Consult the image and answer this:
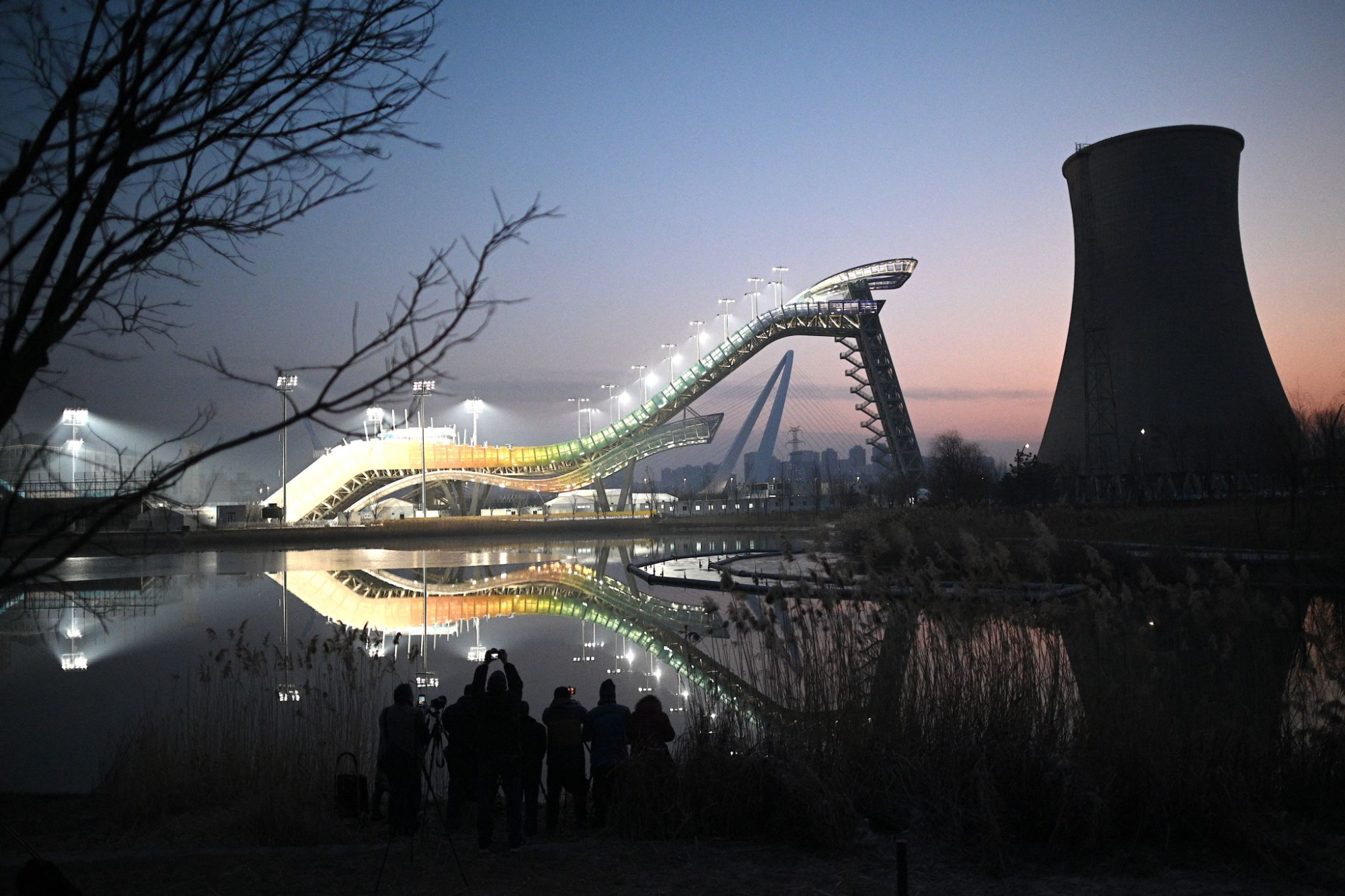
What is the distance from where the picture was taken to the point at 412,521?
51219 mm

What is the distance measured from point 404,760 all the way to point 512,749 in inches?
26.8

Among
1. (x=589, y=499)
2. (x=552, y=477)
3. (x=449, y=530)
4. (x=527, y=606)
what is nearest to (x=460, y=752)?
(x=527, y=606)

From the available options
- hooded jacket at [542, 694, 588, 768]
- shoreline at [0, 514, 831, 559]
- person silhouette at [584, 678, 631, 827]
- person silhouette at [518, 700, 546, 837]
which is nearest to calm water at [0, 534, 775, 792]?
person silhouette at [584, 678, 631, 827]

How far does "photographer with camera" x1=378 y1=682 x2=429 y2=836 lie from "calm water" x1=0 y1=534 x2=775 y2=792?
1.83m

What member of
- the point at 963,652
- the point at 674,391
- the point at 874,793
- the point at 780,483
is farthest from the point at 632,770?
the point at 780,483

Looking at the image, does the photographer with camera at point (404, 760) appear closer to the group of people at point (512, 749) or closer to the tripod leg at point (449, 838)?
the group of people at point (512, 749)

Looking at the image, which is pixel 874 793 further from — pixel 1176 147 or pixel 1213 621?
pixel 1176 147

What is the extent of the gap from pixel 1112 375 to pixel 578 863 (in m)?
39.7

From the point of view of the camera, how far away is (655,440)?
57.7 metres

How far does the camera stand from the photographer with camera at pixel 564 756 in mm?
6469

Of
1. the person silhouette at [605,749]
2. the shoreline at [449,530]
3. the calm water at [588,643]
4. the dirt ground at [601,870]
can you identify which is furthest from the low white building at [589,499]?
the dirt ground at [601,870]

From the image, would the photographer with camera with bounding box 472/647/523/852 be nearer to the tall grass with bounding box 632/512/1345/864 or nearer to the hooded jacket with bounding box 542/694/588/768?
the hooded jacket with bounding box 542/694/588/768

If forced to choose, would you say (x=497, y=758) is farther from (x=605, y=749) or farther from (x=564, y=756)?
(x=605, y=749)

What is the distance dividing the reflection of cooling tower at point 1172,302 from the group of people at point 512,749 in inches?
1364
